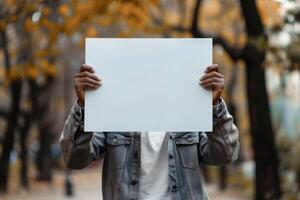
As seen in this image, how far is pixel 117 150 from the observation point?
325cm

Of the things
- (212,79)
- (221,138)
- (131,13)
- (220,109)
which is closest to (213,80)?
(212,79)

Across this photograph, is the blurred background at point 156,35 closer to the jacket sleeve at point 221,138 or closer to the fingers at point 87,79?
the jacket sleeve at point 221,138

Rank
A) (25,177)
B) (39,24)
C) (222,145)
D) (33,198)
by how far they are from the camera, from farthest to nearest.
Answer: (25,177) → (33,198) → (39,24) → (222,145)

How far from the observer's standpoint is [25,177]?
77.8ft

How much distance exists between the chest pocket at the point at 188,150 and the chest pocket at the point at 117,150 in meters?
0.25

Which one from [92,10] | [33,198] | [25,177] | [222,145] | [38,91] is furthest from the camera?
[38,91]

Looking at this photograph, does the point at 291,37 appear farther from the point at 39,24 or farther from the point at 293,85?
the point at 293,85

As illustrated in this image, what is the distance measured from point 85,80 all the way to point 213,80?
581 millimetres

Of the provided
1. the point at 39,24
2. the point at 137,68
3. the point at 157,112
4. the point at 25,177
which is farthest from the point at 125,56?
the point at 25,177

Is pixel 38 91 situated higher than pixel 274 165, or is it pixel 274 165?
pixel 38 91

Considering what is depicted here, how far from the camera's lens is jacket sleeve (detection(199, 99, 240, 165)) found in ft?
10.5

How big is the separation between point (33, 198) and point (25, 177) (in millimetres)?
3441

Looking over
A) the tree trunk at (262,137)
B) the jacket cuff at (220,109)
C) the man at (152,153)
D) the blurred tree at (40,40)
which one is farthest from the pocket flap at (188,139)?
the tree trunk at (262,137)

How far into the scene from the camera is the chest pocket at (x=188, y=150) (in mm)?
3205
